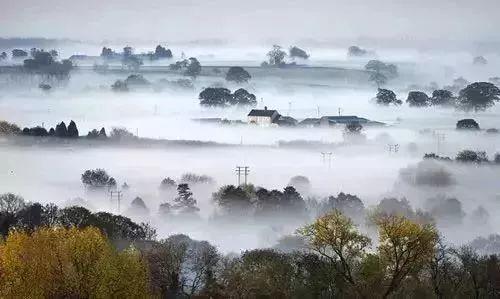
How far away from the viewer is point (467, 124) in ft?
87.0

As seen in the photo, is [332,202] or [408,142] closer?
[332,202]

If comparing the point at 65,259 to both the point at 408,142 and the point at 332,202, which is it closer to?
the point at 332,202

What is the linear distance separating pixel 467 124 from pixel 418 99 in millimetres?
2242

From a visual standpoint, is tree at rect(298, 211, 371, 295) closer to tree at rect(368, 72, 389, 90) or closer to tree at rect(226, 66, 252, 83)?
tree at rect(368, 72, 389, 90)

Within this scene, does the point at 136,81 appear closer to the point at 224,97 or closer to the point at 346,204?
the point at 224,97

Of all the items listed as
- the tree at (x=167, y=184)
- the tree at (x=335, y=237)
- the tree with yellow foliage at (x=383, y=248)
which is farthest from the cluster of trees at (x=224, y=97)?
the tree at (x=335, y=237)

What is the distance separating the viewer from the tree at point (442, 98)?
28344mm

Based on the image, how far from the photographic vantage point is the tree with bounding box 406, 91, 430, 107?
2816 centimetres

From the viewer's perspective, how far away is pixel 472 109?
27844 millimetres

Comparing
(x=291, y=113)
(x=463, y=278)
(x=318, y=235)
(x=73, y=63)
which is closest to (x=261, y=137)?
(x=291, y=113)

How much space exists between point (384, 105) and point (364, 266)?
13.5 m

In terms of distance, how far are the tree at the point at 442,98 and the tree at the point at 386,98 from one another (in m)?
1.14

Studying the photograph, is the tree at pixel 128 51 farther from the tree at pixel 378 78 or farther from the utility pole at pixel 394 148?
the utility pole at pixel 394 148

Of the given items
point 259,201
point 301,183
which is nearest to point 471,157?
point 301,183
